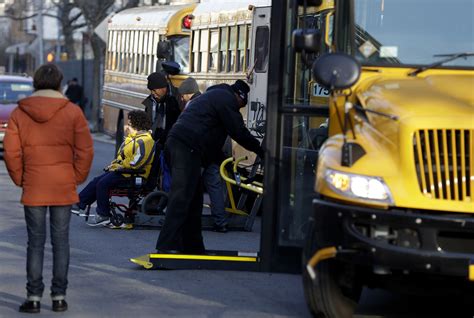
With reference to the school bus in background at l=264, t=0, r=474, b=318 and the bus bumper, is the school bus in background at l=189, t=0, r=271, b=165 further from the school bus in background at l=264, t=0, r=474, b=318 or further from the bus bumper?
the bus bumper

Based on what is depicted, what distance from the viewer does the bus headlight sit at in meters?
7.41

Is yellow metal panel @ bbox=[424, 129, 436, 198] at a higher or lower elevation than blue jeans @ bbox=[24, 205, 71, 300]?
higher

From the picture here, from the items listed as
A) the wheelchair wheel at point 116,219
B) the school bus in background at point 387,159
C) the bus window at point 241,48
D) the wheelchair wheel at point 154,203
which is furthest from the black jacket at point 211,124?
the bus window at point 241,48

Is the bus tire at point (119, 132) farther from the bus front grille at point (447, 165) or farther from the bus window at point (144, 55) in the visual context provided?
the bus front grille at point (447, 165)

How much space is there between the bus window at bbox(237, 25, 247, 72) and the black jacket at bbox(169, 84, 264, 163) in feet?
23.1

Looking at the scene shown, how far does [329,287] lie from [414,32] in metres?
1.91

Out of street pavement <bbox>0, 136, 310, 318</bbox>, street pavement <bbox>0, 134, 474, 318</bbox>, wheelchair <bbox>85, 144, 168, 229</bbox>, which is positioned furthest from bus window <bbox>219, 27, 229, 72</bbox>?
street pavement <bbox>0, 134, 474, 318</bbox>

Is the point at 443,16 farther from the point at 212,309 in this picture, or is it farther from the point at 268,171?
the point at 212,309

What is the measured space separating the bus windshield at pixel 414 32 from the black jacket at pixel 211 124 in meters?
2.54

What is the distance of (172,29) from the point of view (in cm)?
2266

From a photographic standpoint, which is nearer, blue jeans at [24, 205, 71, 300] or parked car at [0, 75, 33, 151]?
blue jeans at [24, 205, 71, 300]

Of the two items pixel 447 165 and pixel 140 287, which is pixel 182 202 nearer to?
pixel 140 287

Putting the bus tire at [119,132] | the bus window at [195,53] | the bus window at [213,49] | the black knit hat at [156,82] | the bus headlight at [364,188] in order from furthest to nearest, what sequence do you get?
the bus tire at [119,132]
the bus window at [195,53]
the bus window at [213,49]
the black knit hat at [156,82]
the bus headlight at [364,188]

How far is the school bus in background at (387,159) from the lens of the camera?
7383 millimetres
